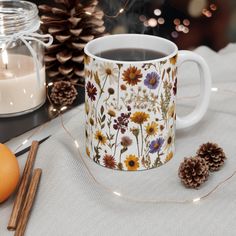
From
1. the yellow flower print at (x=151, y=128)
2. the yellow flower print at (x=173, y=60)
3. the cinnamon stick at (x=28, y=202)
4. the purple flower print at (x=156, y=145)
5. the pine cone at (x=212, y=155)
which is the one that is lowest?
the cinnamon stick at (x=28, y=202)

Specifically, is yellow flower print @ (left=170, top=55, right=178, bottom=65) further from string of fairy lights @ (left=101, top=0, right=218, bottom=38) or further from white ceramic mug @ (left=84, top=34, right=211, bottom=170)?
string of fairy lights @ (left=101, top=0, right=218, bottom=38)

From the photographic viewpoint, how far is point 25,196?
623 millimetres

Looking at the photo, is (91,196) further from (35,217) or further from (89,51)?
(89,51)

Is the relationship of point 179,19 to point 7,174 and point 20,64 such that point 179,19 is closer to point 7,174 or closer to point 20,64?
point 20,64

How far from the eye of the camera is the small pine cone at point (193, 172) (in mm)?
629

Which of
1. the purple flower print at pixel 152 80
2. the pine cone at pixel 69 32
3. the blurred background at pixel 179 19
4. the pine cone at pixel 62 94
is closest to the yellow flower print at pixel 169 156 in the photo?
the purple flower print at pixel 152 80

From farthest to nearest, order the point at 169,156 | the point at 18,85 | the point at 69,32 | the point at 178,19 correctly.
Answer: the point at 178,19
the point at 69,32
the point at 18,85
the point at 169,156

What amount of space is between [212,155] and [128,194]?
0.41 feet

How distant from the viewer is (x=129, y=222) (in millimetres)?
573

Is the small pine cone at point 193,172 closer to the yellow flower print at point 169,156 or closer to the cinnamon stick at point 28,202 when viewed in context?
the yellow flower print at point 169,156

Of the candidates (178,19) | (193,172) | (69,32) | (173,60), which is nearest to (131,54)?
(173,60)

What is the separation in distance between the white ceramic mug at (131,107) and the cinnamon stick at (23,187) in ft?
0.25

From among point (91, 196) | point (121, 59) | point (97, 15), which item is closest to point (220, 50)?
point (97, 15)

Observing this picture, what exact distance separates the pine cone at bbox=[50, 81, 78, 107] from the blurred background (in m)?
0.26
